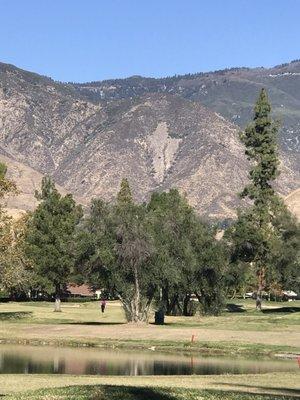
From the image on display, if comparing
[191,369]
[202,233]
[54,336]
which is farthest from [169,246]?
[191,369]

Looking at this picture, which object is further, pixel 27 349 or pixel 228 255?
pixel 228 255

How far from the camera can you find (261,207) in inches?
4141

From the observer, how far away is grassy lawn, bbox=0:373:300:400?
90.5 ft

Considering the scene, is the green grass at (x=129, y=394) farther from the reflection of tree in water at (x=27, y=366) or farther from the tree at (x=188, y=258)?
the tree at (x=188, y=258)

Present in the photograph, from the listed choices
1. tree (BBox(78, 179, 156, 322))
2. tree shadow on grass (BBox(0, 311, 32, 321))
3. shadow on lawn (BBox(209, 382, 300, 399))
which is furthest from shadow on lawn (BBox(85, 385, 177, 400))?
tree shadow on grass (BBox(0, 311, 32, 321))

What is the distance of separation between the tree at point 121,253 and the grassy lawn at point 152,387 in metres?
32.9

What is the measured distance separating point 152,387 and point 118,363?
1627 cm

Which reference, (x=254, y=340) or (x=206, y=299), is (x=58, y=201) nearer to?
(x=206, y=299)

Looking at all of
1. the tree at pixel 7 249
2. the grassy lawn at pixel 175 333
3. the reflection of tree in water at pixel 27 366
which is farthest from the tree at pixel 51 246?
the reflection of tree in water at pixel 27 366

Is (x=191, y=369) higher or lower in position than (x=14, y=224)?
lower

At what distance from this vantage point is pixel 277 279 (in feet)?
363

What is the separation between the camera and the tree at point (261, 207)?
10481 centimetres

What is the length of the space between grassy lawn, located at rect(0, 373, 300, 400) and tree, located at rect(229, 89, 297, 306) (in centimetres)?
6454

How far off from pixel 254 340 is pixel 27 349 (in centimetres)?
1636
